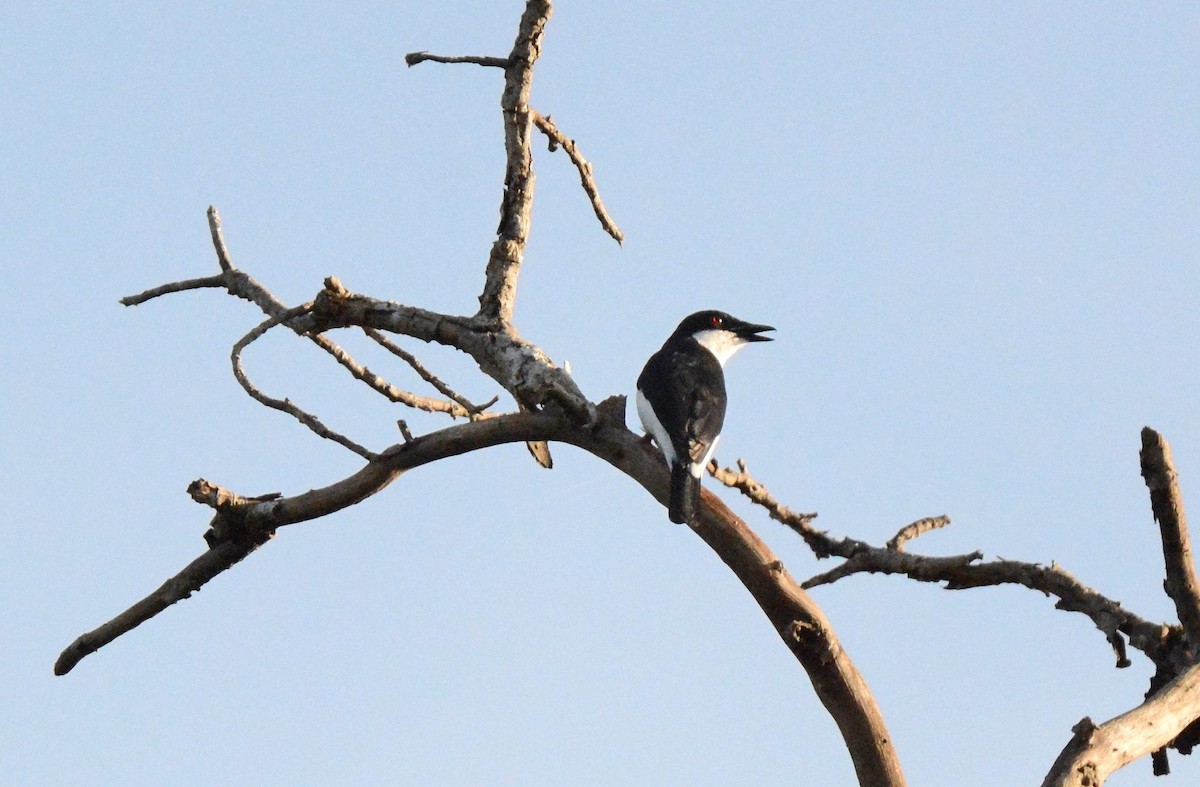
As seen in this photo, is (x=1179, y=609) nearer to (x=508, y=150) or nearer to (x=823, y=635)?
(x=823, y=635)

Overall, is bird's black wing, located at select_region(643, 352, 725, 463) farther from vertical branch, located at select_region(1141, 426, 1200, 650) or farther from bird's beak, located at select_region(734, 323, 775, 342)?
vertical branch, located at select_region(1141, 426, 1200, 650)

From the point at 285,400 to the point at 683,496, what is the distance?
5.55 feet

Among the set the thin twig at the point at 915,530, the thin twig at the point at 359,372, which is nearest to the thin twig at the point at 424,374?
the thin twig at the point at 359,372

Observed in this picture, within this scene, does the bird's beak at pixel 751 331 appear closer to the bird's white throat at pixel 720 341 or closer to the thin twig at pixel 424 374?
the bird's white throat at pixel 720 341

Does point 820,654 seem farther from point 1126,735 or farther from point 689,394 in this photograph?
point 689,394

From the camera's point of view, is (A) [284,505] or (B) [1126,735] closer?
(B) [1126,735]

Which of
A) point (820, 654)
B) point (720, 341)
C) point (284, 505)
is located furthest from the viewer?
point (720, 341)

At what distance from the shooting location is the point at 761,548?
4426mm

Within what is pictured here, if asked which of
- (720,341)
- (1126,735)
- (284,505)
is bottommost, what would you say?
(1126,735)

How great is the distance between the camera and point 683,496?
466 centimetres

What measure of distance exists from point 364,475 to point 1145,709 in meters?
2.77

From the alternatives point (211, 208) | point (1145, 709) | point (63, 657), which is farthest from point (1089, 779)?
point (211, 208)

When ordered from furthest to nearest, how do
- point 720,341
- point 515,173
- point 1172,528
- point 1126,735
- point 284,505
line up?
point 720,341, point 515,173, point 284,505, point 1172,528, point 1126,735

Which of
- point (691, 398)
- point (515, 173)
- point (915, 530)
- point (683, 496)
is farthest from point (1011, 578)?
point (515, 173)
